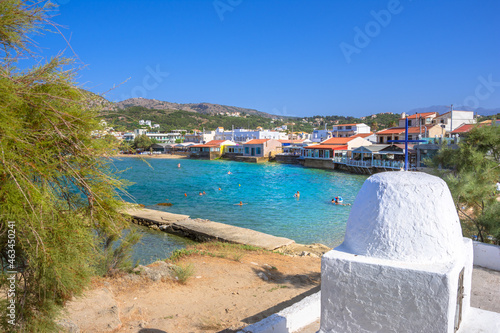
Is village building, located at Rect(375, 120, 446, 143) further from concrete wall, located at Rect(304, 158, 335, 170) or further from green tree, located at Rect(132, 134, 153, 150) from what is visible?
green tree, located at Rect(132, 134, 153, 150)

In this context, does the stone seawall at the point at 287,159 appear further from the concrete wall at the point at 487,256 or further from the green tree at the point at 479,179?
the concrete wall at the point at 487,256

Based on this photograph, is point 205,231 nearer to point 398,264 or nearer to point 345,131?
point 398,264

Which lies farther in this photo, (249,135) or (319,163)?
(249,135)

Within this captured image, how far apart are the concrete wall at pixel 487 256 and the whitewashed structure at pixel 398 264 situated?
6263 millimetres

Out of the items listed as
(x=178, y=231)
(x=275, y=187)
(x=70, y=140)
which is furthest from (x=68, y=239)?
(x=275, y=187)

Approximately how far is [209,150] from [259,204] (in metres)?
51.5

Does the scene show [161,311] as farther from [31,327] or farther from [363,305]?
[363,305]

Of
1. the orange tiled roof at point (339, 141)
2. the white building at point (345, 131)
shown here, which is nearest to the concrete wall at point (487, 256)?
the orange tiled roof at point (339, 141)

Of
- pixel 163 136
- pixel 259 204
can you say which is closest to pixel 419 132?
pixel 259 204

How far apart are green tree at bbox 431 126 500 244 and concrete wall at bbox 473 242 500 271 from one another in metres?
1.43

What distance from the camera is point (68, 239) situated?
3.45 meters

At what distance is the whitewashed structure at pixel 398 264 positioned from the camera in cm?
270

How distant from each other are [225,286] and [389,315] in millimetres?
5996

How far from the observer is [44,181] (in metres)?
3.30
